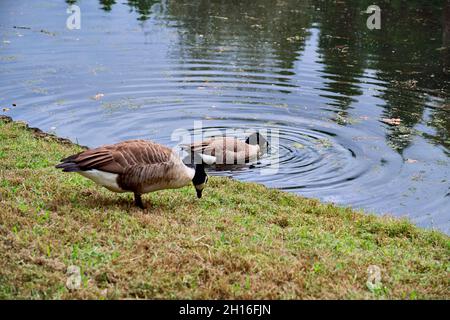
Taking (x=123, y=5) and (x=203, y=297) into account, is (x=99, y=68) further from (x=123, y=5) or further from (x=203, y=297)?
(x=203, y=297)

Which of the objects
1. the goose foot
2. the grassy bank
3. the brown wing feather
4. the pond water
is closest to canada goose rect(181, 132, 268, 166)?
the pond water

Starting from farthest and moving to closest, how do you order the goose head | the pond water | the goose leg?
1. the pond water
2. the goose head
3. the goose leg

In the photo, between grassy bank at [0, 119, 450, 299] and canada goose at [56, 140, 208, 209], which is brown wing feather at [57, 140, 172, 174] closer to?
canada goose at [56, 140, 208, 209]

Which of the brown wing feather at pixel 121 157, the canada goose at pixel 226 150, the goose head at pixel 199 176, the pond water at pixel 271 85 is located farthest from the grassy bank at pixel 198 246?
the canada goose at pixel 226 150

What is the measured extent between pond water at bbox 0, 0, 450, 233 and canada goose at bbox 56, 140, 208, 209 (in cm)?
372

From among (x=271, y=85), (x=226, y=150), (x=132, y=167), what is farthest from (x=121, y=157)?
(x=271, y=85)

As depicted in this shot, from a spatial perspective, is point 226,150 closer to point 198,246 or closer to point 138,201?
point 138,201

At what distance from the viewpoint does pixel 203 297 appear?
5.64 metres

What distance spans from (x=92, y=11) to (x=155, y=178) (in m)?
21.4

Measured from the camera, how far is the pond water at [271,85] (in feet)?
40.0

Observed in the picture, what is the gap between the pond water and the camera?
40.0 feet

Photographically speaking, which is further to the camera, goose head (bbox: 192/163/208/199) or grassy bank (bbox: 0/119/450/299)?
goose head (bbox: 192/163/208/199)

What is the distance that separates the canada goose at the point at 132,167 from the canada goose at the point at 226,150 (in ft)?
14.7

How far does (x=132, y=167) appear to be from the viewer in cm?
758
